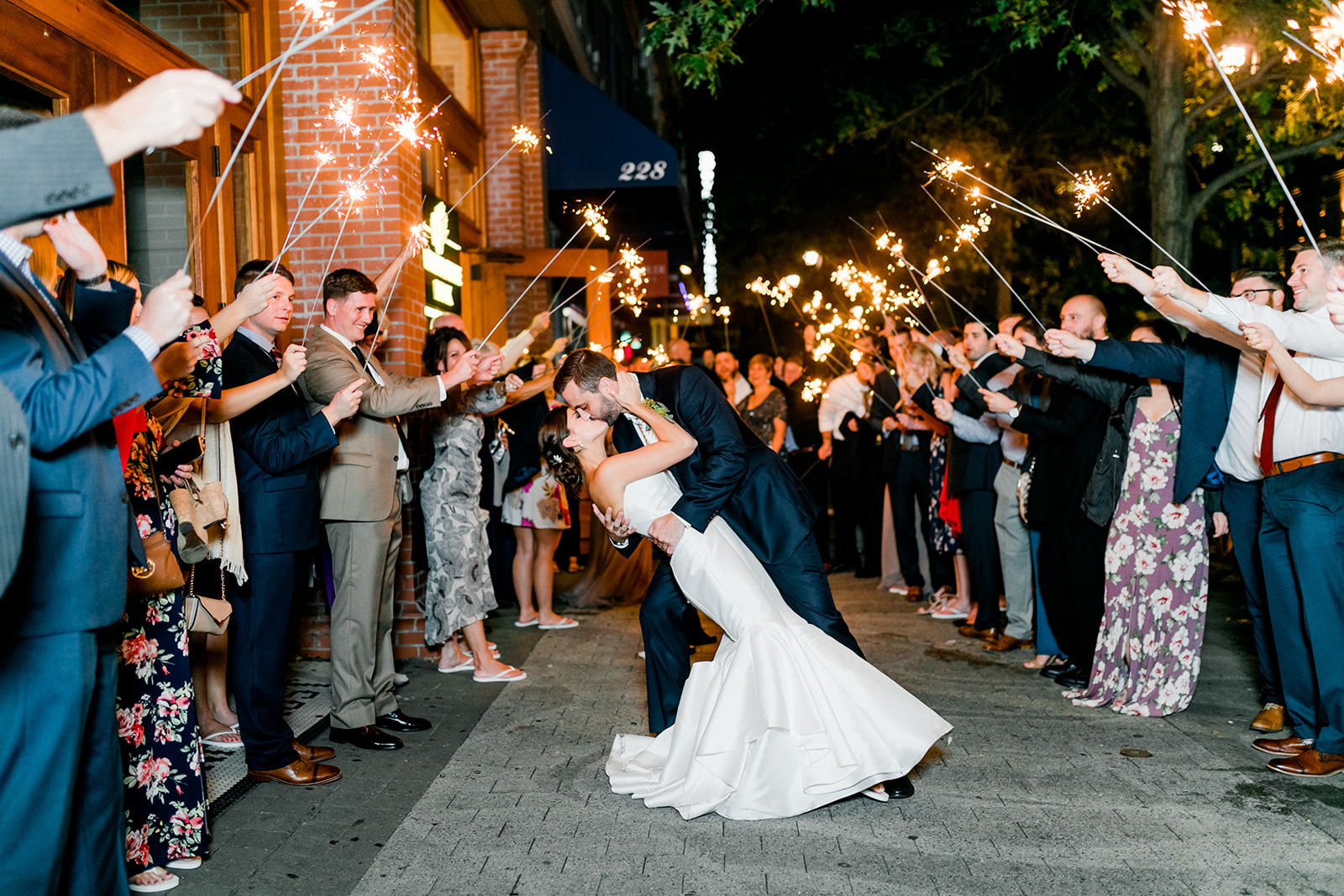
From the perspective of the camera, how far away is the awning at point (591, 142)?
39.2ft

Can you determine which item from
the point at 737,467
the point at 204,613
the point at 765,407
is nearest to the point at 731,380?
the point at 765,407

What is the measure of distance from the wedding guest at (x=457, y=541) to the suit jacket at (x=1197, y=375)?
12.3ft

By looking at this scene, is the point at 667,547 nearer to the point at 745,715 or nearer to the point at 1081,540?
the point at 745,715

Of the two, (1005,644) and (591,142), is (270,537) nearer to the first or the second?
(1005,644)

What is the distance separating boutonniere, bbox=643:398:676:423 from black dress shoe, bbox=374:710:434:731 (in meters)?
2.26

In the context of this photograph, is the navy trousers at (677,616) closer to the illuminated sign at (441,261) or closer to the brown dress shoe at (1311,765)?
the brown dress shoe at (1311,765)

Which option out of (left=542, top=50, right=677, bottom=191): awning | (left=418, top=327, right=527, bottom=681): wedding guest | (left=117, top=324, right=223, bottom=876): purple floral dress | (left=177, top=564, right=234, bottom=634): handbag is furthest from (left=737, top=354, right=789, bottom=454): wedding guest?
(left=117, top=324, right=223, bottom=876): purple floral dress

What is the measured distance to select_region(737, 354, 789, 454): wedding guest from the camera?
436 inches

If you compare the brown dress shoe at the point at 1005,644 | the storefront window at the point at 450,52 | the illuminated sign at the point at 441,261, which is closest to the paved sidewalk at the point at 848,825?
the brown dress shoe at the point at 1005,644

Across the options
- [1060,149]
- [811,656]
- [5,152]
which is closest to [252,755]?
[811,656]

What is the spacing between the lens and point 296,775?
186 inches

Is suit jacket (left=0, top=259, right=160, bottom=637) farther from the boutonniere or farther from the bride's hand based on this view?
the boutonniere

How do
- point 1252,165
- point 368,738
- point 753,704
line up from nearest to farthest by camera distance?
point 753,704
point 368,738
point 1252,165

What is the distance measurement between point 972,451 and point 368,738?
459cm
